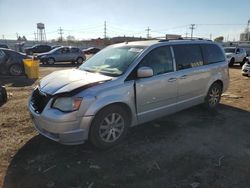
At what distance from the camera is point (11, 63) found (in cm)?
1326

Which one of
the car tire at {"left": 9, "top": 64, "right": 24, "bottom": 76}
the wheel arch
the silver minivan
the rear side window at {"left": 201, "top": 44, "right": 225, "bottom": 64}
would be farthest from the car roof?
the car tire at {"left": 9, "top": 64, "right": 24, "bottom": 76}

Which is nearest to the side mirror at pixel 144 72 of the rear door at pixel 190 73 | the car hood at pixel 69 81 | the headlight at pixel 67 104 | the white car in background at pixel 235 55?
the car hood at pixel 69 81

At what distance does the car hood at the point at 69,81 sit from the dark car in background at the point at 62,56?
59.2 feet

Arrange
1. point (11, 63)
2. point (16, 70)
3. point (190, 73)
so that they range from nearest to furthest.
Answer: point (190, 73), point (11, 63), point (16, 70)

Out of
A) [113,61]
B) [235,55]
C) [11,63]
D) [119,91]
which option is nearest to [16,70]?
[11,63]

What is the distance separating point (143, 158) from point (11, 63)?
11.3 meters

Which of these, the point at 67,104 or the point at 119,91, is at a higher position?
the point at 119,91

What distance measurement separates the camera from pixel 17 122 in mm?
5660

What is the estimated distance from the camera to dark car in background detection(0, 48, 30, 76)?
43.1ft

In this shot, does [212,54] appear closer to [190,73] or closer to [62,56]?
[190,73]

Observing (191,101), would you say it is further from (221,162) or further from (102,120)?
(102,120)

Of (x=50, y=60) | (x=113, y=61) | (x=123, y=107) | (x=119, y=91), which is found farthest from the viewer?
(x=50, y=60)

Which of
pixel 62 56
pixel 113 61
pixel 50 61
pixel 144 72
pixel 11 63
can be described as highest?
pixel 113 61

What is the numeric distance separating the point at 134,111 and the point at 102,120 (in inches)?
27.7
